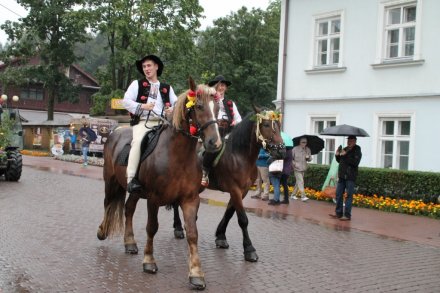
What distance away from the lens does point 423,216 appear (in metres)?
12.9

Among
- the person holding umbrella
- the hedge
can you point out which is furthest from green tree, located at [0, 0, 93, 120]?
the hedge

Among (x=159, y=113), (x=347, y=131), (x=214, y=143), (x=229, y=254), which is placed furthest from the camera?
(x=347, y=131)

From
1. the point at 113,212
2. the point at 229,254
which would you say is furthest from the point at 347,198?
the point at 113,212

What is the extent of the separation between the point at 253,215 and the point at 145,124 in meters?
5.67

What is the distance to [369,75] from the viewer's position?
17219 millimetres

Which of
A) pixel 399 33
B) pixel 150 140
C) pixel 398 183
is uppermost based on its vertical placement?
pixel 399 33

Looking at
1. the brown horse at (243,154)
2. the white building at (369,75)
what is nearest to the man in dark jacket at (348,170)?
the brown horse at (243,154)

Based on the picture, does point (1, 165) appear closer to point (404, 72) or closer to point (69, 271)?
point (69, 271)

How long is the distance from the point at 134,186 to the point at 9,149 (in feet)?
38.9

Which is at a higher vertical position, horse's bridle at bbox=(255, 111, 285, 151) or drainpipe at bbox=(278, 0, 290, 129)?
drainpipe at bbox=(278, 0, 290, 129)

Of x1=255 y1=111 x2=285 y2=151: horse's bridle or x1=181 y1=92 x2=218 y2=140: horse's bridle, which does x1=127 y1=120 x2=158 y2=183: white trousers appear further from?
x1=255 y1=111 x2=285 y2=151: horse's bridle

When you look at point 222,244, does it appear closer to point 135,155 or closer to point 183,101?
point 135,155

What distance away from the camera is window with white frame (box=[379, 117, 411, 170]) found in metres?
16.2

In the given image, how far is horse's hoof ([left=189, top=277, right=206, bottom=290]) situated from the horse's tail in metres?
2.40
